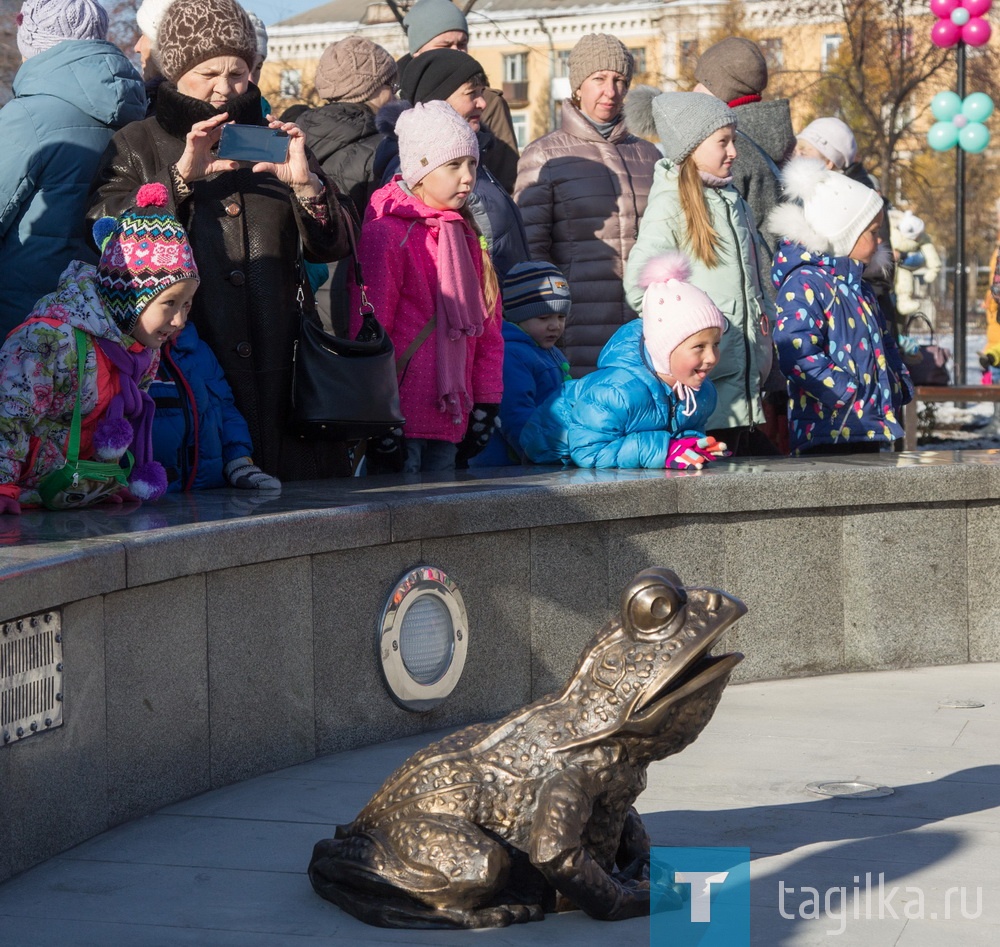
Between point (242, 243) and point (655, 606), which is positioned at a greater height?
point (242, 243)

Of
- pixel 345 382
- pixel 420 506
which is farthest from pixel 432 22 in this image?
pixel 420 506

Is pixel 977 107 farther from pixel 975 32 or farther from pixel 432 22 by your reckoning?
pixel 432 22

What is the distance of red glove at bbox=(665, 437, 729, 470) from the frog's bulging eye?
3221mm

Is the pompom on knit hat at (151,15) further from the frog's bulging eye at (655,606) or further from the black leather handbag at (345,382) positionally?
the frog's bulging eye at (655,606)

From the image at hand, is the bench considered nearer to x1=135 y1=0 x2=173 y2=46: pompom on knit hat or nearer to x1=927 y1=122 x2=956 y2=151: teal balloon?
x1=135 y1=0 x2=173 y2=46: pompom on knit hat

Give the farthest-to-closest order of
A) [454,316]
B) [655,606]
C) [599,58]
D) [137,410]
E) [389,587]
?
1. [599,58]
2. [454,316]
3. [389,587]
4. [137,410]
5. [655,606]

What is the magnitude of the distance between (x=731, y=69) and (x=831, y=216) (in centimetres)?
146

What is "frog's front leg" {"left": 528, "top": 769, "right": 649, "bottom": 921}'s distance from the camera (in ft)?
12.6

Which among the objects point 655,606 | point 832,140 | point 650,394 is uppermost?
point 832,140

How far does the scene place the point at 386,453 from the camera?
7.02 metres

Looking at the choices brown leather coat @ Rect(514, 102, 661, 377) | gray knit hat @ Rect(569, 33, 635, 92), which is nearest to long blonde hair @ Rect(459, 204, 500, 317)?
brown leather coat @ Rect(514, 102, 661, 377)

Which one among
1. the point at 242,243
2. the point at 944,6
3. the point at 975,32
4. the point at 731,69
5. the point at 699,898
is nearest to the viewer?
the point at 699,898

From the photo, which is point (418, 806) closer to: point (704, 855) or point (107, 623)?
point (704, 855)

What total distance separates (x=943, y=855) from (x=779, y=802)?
0.64m
